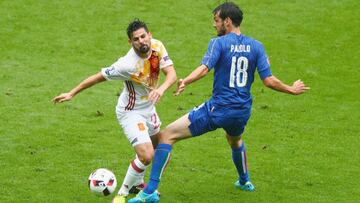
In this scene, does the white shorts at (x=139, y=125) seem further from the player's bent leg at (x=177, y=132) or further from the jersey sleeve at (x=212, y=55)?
the jersey sleeve at (x=212, y=55)

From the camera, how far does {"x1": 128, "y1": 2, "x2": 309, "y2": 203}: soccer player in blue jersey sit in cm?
951

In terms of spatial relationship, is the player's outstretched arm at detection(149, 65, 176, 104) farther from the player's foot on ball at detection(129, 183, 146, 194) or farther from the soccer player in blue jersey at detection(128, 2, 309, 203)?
the player's foot on ball at detection(129, 183, 146, 194)

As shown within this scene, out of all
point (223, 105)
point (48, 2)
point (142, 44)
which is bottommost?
point (48, 2)

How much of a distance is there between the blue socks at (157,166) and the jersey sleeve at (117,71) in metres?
1.09

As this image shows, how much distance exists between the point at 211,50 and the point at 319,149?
12.9 feet

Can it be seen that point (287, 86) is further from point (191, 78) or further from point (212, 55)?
point (191, 78)

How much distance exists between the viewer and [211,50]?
30.9 feet

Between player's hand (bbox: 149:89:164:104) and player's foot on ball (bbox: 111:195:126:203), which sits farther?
player's foot on ball (bbox: 111:195:126:203)

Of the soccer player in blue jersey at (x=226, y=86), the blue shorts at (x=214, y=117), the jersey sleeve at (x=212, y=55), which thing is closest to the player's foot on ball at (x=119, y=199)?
the soccer player in blue jersey at (x=226, y=86)

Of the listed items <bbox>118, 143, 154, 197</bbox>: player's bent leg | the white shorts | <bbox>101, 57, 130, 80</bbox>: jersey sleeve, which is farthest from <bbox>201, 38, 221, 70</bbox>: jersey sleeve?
<bbox>118, 143, 154, 197</bbox>: player's bent leg

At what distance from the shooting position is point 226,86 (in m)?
9.65

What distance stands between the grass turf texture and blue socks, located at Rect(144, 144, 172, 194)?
618mm

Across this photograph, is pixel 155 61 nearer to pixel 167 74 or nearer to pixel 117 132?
pixel 167 74

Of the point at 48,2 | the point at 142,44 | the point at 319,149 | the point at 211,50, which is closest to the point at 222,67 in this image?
the point at 211,50
